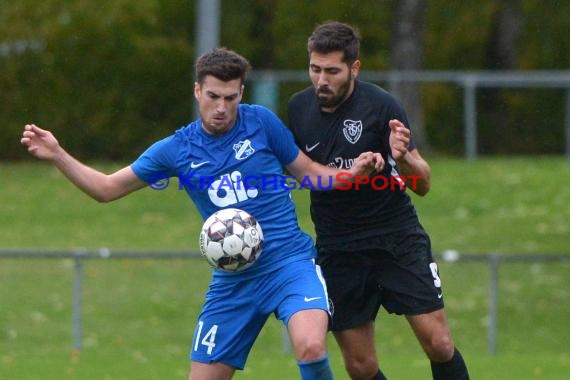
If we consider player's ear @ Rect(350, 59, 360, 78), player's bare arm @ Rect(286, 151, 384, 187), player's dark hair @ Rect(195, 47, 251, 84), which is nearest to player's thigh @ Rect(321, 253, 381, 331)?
player's bare arm @ Rect(286, 151, 384, 187)

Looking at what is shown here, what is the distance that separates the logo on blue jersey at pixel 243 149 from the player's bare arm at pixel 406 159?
765mm

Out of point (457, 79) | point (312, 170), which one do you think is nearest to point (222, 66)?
point (312, 170)

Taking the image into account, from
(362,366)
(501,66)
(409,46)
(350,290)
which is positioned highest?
(409,46)

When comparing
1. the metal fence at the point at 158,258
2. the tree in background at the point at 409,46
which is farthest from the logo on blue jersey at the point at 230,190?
the tree in background at the point at 409,46

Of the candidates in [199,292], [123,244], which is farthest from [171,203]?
[199,292]

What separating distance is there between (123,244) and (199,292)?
3500 millimetres

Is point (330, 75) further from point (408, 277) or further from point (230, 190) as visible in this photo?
point (408, 277)

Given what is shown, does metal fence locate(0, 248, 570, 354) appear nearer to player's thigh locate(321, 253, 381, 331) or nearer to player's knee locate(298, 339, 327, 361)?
player's thigh locate(321, 253, 381, 331)

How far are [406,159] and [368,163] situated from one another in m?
0.21

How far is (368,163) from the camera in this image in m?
6.61

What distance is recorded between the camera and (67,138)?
24.8 metres

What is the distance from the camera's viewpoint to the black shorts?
23.1ft

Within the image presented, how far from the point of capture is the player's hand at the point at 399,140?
6.57 m

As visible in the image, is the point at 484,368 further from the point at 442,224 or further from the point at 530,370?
the point at 442,224
